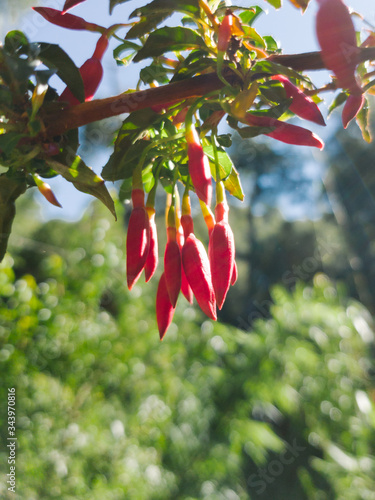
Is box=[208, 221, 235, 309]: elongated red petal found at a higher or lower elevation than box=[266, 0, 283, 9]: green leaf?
lower

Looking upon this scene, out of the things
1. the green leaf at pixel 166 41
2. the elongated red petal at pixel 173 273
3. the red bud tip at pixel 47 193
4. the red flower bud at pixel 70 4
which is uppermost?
the red flower bud at pixel 70 4

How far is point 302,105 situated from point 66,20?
4.8 inches

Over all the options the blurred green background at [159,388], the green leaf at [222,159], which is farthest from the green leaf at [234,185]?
the blurred green background at [159,388]

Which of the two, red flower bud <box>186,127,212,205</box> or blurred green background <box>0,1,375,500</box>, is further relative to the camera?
blurred green background <box>0,1,375,500</box>

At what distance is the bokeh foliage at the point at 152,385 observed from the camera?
930 millimetres

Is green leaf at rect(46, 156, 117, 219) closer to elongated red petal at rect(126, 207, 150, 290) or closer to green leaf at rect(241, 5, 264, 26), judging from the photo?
elongated red petal at rect(126, 207, 150, 290)

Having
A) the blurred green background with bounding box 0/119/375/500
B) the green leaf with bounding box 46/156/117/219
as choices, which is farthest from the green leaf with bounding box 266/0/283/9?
the blurred green background with bounding box 0/119/375/500

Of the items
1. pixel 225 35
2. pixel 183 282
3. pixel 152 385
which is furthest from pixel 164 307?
pixel 152 385

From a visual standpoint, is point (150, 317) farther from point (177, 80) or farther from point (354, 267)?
point (354, 267)

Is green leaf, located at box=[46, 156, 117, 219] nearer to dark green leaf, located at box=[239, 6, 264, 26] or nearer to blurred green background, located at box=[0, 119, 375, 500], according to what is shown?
dark green leaf, located at box=[239, 6, 264, 26]

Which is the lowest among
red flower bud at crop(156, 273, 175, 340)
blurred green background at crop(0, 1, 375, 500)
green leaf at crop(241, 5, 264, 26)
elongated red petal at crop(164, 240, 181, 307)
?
blurred green background at crop(0, 1, 375, 500)

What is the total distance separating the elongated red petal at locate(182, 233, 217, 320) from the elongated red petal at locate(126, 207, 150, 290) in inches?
0.7

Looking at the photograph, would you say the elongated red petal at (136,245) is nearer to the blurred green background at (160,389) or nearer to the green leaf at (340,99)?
the green leaf at (340,99)

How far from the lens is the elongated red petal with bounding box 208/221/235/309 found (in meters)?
0.17
